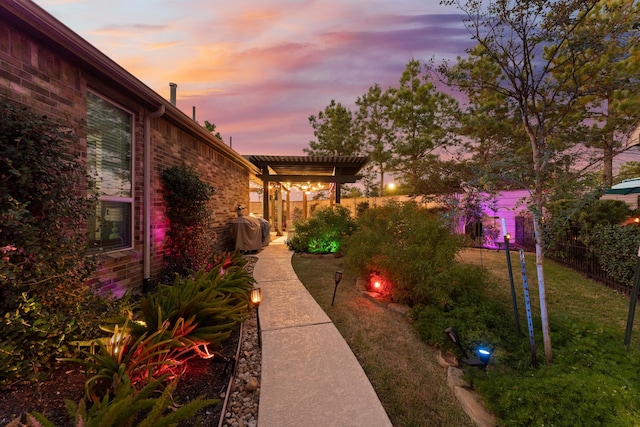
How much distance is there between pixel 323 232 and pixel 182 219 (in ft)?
15.3

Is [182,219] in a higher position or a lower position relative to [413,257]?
higher

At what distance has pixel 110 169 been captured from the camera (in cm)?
362

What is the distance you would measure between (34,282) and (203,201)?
319 centimetres

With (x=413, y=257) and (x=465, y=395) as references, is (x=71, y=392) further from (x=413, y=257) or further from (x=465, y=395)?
(x=413, y=257)

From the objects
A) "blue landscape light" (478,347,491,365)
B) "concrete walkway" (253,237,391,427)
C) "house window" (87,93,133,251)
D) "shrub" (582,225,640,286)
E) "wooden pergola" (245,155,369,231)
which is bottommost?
"concrete walkway" (253,237,391,427)

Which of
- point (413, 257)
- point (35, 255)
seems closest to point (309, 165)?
point (413, 257)

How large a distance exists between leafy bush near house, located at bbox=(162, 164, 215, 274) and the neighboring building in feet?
0.51

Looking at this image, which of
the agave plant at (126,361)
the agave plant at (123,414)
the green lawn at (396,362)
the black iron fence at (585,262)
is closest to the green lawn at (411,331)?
the green lawn at (396,362)

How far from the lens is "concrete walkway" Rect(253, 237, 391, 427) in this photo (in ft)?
6.24

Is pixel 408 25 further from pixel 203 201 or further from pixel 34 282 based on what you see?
pixel 34 282

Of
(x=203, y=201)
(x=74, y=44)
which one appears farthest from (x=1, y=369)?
(x=203, y=201)

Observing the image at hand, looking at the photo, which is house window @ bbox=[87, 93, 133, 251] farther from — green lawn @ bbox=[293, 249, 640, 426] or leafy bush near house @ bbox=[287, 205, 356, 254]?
leafy bush near house @ bbox=[287, 205, 356, 254]

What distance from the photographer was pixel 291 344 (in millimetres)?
2934

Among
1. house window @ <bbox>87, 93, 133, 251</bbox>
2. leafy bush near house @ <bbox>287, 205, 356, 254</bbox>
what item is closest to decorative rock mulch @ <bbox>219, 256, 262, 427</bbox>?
house window @ <bbox>87, 93, 133, 251</bbox>
